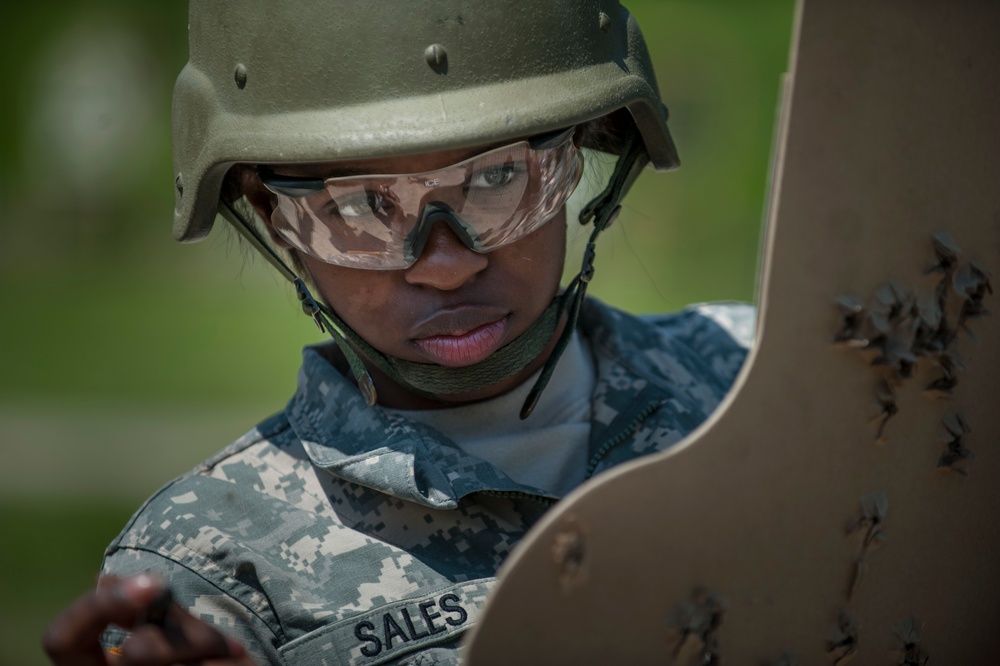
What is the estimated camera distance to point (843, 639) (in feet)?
4.33

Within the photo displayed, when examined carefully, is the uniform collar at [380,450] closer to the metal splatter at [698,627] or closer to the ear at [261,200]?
the ear at [261,200]

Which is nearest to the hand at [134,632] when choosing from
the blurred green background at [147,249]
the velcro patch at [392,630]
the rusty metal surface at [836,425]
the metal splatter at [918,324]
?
the rusty metal surface at [836,425]

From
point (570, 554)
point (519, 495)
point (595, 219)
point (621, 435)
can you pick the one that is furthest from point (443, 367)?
point (570, 554)

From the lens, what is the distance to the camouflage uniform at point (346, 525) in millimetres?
1670

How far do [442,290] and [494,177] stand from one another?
0.19m

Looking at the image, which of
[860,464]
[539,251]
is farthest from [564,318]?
[860,464]

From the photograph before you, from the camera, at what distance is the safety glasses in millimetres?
1632

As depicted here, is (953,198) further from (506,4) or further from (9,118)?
(9,118)

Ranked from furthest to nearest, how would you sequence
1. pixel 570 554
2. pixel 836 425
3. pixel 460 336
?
pixel 460 336
pixel 836 425
pixel 570 554

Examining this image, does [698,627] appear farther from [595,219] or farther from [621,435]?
[595,219]

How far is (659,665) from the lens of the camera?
122 cm

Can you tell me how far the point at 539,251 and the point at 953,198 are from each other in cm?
69

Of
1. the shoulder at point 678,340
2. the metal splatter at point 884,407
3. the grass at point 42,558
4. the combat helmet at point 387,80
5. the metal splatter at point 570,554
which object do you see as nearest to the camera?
the metal splatter at point 570,554

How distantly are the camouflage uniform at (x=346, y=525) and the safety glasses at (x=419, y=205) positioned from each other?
31cm
